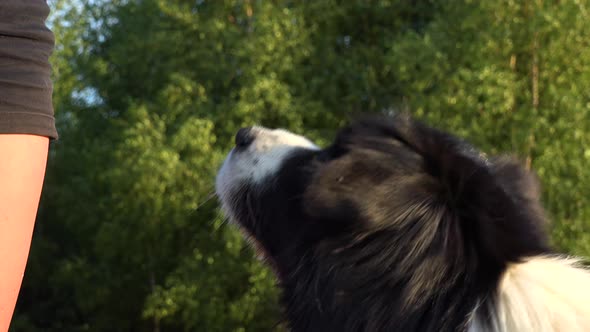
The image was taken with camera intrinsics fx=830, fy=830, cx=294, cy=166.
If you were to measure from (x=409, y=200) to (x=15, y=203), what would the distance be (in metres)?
0.92

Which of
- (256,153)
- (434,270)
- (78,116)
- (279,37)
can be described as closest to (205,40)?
(279,37)

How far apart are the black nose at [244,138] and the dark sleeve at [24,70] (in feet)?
3.66

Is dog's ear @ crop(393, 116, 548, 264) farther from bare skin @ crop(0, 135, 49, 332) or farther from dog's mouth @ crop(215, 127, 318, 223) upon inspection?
bare skin @ crop(0, 135, 49, 332)

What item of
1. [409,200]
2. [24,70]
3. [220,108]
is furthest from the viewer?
[220,108]

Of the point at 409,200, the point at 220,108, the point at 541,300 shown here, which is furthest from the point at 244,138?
the point at 220,108

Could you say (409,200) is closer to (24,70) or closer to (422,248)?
(422,248)

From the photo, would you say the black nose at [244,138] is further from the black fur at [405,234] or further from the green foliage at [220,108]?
the green foliage at [220,108]

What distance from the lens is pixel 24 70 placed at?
60.7 inches

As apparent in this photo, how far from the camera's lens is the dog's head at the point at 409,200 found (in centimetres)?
199

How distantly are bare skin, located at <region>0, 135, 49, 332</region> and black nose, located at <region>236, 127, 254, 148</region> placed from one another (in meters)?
1.13

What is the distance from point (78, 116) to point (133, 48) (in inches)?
79.0

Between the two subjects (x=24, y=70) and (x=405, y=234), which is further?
(x=405, y=234)

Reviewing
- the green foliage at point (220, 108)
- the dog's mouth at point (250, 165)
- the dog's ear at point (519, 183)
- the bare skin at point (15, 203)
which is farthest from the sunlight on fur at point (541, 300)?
the green foliage at point (220, 108)

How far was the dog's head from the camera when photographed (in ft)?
6.51
